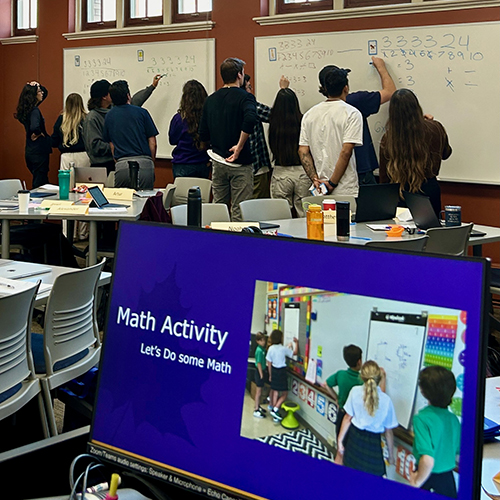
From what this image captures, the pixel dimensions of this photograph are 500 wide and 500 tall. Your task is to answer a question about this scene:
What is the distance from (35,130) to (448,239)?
5.79 metres

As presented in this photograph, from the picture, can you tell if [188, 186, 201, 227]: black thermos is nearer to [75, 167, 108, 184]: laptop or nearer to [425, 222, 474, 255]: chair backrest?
[425, 222, 474, 255]: chair backrest

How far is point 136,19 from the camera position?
7.84 meters

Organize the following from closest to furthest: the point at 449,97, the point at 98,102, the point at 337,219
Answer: the point at 337,219 → the point at 449,97 → the point at 98,102

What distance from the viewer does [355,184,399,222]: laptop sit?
413 centimetres

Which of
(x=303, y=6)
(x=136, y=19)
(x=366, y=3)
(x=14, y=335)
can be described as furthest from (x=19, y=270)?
(x=136, y=19)

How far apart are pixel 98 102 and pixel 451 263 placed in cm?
656

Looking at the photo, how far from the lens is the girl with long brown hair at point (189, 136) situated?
6.49m

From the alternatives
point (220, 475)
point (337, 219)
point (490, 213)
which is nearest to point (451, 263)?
point (220, 475)

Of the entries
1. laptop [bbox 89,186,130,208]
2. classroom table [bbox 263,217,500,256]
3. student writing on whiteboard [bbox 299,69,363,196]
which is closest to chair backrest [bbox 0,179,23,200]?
laptop [bbox 89,186,130,208]

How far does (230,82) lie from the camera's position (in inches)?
212

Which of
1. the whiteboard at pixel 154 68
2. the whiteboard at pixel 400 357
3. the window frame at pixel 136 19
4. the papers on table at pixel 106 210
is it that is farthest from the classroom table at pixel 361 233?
the window frame at pixel 136 19

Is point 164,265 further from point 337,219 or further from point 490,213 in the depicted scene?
point 490,213

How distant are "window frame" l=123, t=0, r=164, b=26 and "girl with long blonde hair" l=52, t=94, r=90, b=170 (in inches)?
47.5

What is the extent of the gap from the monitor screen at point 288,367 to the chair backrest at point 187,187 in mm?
5005
